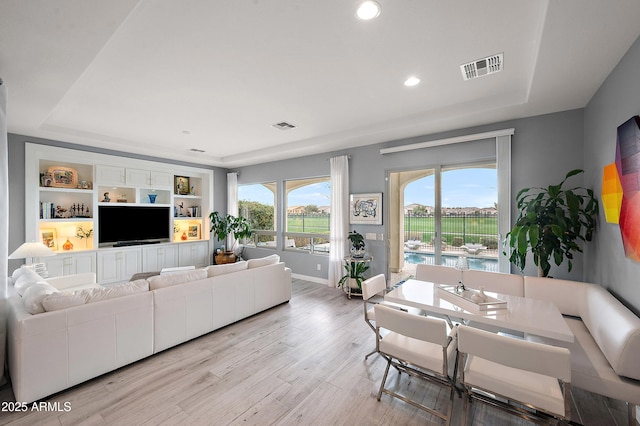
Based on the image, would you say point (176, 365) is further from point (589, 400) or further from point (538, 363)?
point (589, 400)

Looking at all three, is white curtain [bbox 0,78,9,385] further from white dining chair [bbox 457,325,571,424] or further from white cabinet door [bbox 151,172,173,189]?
white cabinet door [bbox 151,172,173,189]

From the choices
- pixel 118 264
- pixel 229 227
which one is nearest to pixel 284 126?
pixel 229 227

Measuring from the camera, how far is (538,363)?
135cm

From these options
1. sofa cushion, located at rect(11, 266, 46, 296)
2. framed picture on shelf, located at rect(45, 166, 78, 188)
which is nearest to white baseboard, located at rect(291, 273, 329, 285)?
sofa cushion, located at rect(11, 266, 46, 296)

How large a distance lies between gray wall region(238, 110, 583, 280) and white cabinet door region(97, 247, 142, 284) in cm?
310

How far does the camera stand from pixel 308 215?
5902 millimetres

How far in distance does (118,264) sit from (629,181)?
7.29 m

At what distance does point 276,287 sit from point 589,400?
3395mm

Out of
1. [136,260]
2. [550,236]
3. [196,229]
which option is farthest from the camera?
[196,229]

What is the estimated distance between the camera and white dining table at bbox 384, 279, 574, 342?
1764 mm

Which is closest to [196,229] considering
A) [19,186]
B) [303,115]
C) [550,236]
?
[19,186]

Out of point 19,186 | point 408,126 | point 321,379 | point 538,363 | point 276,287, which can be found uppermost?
point 408,126

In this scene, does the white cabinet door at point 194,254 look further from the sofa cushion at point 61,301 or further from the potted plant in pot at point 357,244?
the sofa cushion at point 61,301

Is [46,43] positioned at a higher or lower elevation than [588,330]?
higher
